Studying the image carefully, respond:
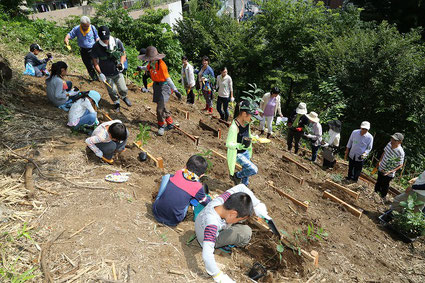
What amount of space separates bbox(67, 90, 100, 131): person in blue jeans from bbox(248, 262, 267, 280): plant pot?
Result: 4164 mm

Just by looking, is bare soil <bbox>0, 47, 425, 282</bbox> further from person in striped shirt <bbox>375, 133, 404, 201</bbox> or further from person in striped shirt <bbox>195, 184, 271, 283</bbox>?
person in striped shirt <bbox>375, 133, 404, 201</bbox>

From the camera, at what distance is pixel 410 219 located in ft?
15.1

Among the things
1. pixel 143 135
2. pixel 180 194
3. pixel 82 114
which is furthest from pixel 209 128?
pixel 180 194

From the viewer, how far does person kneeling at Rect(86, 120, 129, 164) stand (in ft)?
14.3

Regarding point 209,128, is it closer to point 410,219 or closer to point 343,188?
point 343,188

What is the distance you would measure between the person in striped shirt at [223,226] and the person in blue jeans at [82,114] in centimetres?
347

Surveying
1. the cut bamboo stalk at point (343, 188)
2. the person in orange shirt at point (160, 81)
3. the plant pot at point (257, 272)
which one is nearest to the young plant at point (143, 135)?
the person in orange shirt at point (160, 81)

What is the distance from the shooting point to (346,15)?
14016mm

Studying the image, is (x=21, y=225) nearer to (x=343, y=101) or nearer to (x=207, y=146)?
(x=207, y=146)

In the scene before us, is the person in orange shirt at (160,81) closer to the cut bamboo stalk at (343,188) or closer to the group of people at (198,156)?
the group of people at (198,156)

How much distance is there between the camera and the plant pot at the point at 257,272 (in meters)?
3.13

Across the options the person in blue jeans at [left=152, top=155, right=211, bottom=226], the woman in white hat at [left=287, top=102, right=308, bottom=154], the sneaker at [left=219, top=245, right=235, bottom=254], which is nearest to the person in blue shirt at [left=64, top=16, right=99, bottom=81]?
the person in blue jeans at [left=152, top=155, right=211, bottom=226]

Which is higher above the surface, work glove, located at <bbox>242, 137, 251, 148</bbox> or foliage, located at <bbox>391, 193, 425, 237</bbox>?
work glove, located at <bbox>242, 137, 251, 148</bbox>

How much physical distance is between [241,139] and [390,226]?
3306 millimetres
